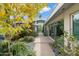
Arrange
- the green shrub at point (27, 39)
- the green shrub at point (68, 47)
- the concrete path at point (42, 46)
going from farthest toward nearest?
the concrete path at point (42, 46) → the green shrub at point (27, 39) → the green shrub at point (68, 47)

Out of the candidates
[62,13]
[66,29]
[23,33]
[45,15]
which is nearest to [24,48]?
[23,33]

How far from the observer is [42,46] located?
17.4 ft

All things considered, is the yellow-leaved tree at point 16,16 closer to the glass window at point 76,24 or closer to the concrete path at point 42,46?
the concrete path at point 42,46

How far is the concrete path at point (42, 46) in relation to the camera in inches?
207

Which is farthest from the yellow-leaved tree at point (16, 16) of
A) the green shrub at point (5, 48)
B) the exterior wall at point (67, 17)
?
the exterior wall at point (67, 17)

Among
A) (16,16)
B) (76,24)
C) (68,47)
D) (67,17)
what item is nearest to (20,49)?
(16,16)

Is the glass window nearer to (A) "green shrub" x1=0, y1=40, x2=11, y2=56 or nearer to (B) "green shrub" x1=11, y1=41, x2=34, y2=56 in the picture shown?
(B) "green shrub" x1=11, y1=41, x2=34, y2=56

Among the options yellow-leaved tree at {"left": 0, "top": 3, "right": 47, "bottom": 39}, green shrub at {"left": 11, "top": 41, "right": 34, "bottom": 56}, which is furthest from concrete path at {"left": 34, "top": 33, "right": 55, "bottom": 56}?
yellow-leaved tree at {"left": 0, "top": 3, "right": 47, "bottom": 39}

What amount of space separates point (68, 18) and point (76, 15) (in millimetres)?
542

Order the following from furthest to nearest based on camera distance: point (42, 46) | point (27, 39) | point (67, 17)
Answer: point (67, 17) < point (42, 46) < point (27, 39)

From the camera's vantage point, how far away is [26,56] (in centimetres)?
470

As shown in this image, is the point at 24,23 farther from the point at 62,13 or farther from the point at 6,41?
the point at 62,13

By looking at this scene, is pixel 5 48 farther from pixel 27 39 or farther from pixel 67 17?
pixel 67 17

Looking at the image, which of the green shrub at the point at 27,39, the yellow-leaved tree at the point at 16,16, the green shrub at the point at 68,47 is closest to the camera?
the green shrub at the point at 68,47
